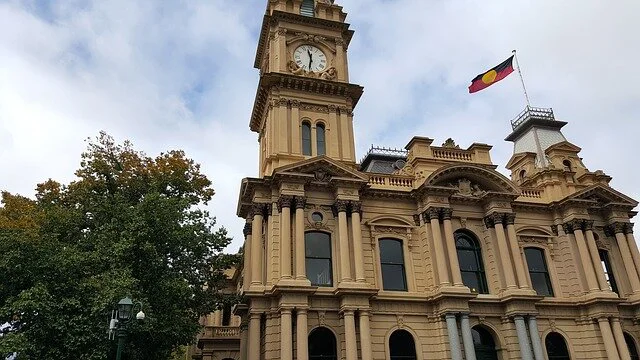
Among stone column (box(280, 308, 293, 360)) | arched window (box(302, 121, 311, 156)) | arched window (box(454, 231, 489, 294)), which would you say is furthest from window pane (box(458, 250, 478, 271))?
stone column (box(280, 308, 293, 360))

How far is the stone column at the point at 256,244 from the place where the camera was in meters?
22.8

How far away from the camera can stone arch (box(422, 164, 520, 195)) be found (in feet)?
86.8

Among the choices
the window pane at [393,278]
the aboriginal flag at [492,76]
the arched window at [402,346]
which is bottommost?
the arched window at [402,346]

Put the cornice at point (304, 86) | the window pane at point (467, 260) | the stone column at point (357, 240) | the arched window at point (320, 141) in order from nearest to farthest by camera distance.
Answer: the stone column at point (357, 240) → the window pane at point (467, 260) → the arched window at point (320, 141) → the cornice at point (304, 86)

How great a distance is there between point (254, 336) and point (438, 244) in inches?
373

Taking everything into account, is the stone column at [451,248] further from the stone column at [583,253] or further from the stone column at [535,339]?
the stone column at [583,253]

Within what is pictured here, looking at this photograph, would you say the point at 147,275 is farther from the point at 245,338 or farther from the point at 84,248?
the point at 245,338

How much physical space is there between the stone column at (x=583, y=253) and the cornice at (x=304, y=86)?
13394mm

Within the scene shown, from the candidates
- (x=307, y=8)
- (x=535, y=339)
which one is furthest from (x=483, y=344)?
(x=307, y=8)

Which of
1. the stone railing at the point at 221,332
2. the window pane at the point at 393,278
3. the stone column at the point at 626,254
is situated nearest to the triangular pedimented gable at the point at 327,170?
the window pane at the point at 393,278

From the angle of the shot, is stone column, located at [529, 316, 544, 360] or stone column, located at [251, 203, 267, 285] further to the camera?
stone column, located at [529, 316, 544, 360]

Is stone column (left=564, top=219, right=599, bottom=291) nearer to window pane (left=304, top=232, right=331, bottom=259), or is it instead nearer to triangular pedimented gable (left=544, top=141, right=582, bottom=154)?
triangular pedimented gable (left=544, top=141, right=582, bottom=154)

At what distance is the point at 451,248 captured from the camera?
81.1 ft

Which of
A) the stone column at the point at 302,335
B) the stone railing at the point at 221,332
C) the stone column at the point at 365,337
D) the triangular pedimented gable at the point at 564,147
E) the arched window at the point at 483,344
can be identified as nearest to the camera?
the stone column at the point at 302,335
